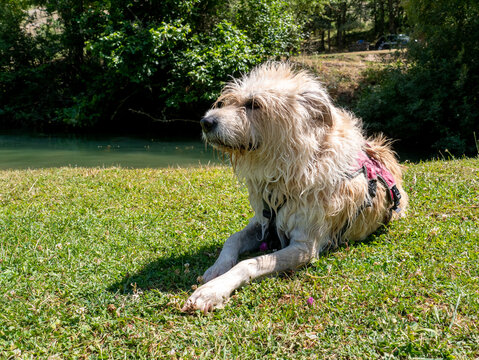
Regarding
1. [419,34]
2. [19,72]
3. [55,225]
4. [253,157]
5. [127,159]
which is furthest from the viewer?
[19,72]

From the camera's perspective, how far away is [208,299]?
A: 3211 millimetres

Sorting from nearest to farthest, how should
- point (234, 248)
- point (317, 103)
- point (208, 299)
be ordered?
point (208, 299), point (317, 103), point (234, 248)

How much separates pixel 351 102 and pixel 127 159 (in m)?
10.3

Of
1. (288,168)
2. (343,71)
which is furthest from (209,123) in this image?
(343,71)

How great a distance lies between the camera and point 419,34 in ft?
57.0

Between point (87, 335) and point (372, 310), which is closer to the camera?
point (87, 335)

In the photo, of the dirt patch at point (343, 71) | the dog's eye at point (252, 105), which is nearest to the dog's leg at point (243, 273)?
the dog's eye at point (252, 105)

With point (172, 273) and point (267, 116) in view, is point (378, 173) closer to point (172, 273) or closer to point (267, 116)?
point (267, 116)

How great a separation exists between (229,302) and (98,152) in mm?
13846

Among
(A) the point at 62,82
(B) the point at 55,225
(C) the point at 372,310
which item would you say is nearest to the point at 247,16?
(A) the point at 62,82

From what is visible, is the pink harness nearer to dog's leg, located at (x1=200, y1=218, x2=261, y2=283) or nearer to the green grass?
the green grass

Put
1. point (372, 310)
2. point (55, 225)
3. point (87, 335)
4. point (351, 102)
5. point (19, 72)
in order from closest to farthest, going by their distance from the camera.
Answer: point (87, 335) < point (372, 310) < point (55, 225) < point (351, 102) < point (19, 72)

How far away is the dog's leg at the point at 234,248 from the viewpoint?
3740 mm

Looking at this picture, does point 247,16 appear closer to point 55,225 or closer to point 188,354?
point 55,225
